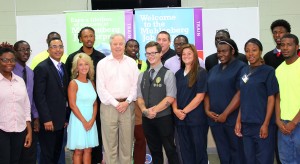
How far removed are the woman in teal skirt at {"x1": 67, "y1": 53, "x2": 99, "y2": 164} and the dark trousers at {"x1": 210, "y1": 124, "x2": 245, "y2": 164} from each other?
134cm

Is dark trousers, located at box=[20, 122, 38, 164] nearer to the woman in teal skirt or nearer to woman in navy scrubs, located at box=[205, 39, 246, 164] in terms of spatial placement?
the woman in teal skirt

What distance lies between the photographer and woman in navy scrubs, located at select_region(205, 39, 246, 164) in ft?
12.1

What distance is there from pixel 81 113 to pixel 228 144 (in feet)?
5.26

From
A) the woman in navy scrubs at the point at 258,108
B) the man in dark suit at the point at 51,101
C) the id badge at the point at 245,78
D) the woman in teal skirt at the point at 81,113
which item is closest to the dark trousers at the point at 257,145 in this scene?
the woman in navy scrubs at the point at 258,108

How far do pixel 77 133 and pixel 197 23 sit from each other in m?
3.34

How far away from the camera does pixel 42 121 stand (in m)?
3.93

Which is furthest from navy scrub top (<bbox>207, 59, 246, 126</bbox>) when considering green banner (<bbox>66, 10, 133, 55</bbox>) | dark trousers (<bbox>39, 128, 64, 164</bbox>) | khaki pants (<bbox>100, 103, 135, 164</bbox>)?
green banner (<bbox>66, 10, 133, 55</bbox>)

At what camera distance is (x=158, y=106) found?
3.86 metres

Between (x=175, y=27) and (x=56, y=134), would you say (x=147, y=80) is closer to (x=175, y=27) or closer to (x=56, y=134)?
(x=56, y=134)

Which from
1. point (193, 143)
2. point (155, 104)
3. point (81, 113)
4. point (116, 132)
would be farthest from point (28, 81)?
point (193, 143)

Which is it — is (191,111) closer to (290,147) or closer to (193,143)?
(193,143)

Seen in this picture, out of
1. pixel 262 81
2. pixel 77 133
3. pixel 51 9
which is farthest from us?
pixel 51 9

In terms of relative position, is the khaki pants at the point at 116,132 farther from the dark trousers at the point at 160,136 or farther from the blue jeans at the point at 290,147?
the blue jeans at the point at 290,147

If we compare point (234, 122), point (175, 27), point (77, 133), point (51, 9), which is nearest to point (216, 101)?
point (234, 122)
